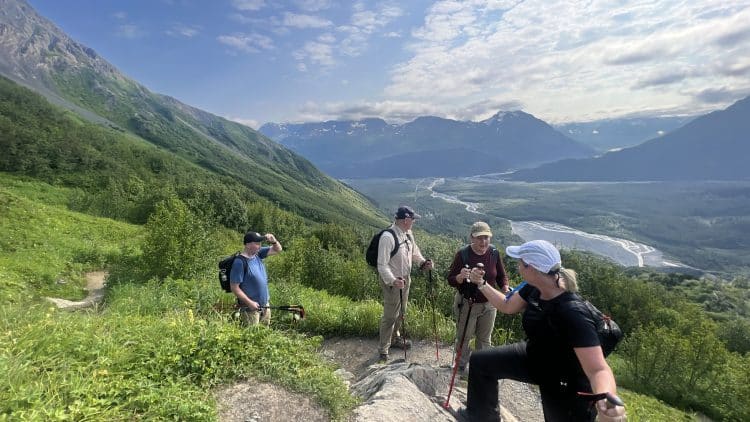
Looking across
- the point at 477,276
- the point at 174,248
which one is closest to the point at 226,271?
the point at 477,276

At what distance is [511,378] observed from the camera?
4234 mm

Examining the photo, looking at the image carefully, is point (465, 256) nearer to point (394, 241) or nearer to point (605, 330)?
point (394, 241)

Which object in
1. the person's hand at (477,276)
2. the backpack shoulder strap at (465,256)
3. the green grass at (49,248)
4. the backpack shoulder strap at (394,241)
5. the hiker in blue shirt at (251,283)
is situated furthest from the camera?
the green grass at (49,248)

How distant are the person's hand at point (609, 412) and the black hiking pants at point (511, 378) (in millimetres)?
709

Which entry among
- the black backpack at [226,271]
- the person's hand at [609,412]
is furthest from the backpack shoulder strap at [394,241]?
the person's hand at [609,412]

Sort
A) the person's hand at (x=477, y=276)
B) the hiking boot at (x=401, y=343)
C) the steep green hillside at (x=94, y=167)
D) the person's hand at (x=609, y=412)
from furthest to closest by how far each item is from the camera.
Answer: the steep green hillside at (x=94, y=167)
the hiking boot at (x=401, y=343)
the person's hand at (x=477, y=276)
the person's hand at (x=609, y=412)

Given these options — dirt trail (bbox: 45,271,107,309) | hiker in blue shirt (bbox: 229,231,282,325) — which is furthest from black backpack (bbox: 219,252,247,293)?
→ dirt trail (bbox: 45,271,107,309)

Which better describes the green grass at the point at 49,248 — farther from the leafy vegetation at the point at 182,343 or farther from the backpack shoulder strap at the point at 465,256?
the backpack shoulder strap at the point at 465,256

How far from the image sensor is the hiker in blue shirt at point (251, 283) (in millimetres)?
6502

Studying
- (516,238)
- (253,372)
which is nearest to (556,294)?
(253,372)

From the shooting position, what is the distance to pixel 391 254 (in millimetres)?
7078

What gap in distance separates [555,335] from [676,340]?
27657 mm

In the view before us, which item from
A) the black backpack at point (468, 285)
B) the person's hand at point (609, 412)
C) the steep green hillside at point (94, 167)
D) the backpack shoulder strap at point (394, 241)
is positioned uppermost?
the steep green hillside at point (94, 167)

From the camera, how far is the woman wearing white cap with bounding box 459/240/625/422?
3256 millimetres
